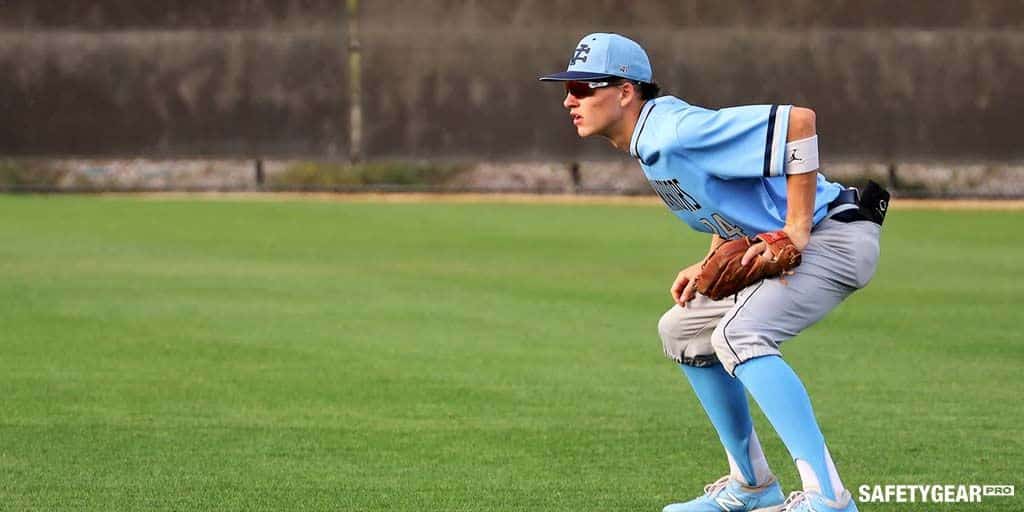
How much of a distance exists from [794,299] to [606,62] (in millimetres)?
853

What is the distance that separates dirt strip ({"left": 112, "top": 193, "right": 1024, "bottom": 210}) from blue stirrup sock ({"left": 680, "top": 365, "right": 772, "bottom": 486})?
13578 mm

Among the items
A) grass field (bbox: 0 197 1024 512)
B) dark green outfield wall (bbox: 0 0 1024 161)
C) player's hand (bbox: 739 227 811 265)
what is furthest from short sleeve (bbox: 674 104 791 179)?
dark green outfield wall (bbox: 0 0 1024 161)

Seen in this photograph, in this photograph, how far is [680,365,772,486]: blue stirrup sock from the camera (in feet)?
16.6

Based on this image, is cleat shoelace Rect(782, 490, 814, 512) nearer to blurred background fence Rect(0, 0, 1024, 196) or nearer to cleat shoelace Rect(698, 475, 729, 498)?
cleat shoelace Rect(698, 475, 729, 498)

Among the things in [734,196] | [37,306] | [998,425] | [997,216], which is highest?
Result: [734,196]

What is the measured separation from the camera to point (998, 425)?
6.54 meters

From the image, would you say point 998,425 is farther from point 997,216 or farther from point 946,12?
point 946,12

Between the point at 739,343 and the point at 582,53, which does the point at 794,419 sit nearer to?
the point at 739,343

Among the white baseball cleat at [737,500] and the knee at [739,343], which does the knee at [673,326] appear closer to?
the knee at [739,343]

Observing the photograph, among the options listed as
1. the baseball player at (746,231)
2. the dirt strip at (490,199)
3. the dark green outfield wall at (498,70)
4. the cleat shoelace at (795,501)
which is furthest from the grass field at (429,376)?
the dark green outfield wall at (498,70)

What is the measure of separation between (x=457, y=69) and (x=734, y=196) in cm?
1445

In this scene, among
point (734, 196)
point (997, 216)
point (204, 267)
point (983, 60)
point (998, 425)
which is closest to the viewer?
point (734, 196)

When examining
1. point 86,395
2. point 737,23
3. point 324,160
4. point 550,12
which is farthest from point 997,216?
point 86,395

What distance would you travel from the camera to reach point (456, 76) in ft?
62.6
